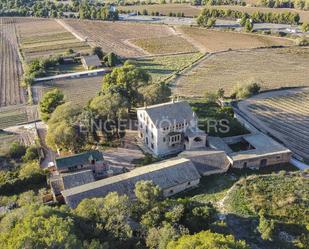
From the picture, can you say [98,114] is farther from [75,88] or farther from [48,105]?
[75,88]

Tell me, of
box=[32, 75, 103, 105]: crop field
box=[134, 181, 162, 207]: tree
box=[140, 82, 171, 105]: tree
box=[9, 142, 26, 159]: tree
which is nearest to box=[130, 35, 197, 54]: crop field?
box=[32, 75, 103, 105]: crop field

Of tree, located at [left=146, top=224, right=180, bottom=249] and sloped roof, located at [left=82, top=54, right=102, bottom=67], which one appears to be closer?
tree, located at [left=146, top=224, right=180, bottom=249]

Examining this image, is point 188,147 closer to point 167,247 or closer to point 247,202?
point 247,202

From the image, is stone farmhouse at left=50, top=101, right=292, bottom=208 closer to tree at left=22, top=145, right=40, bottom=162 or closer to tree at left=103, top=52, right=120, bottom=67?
tree at left=22, top=145, right=40, bottom=162

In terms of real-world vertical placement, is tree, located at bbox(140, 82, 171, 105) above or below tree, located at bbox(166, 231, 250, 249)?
above

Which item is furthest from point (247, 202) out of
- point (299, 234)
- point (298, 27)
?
point (298, 27)

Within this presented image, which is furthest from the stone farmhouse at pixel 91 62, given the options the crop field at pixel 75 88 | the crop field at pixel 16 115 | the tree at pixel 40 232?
the tree at pixel 40 232
